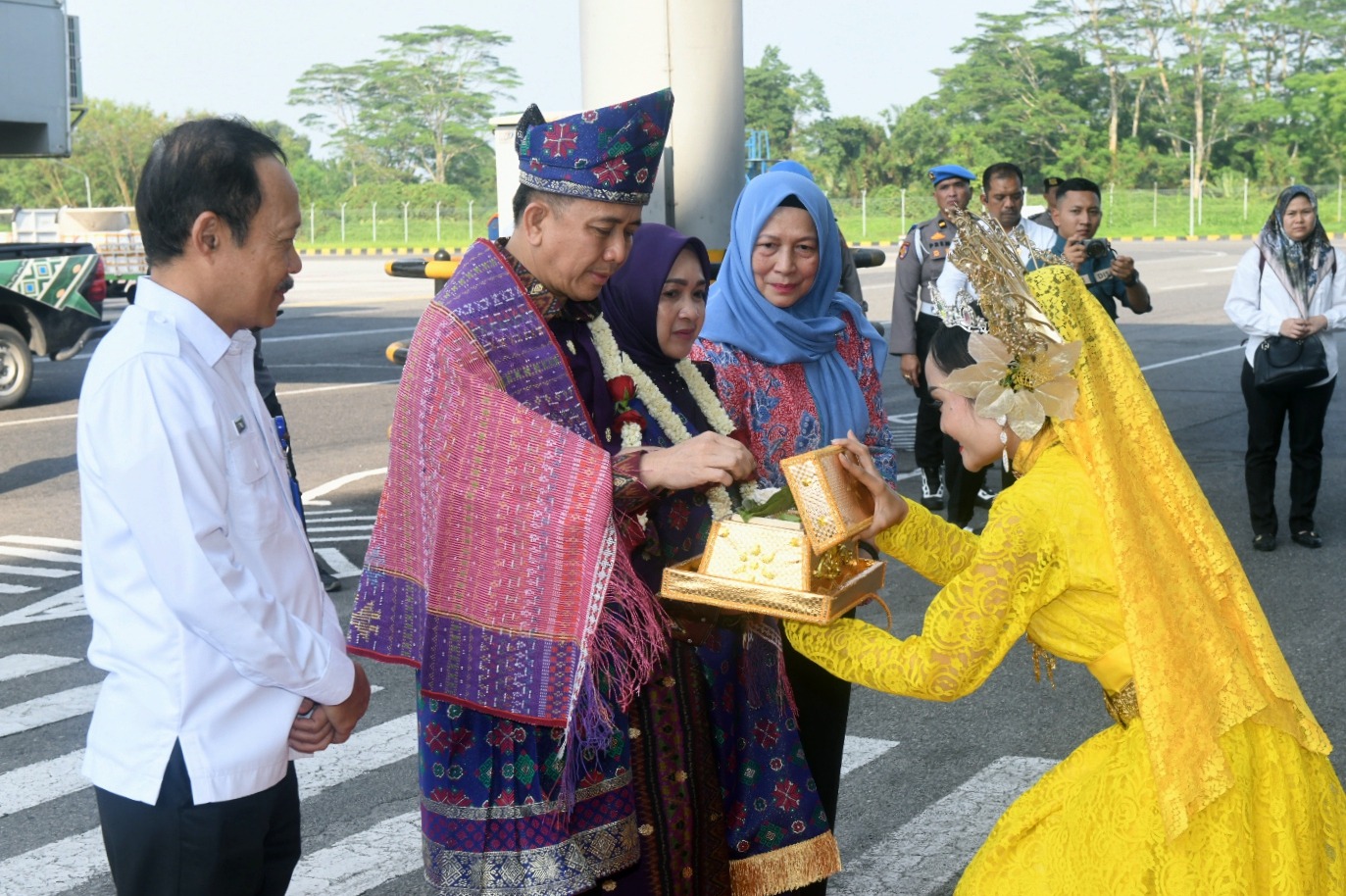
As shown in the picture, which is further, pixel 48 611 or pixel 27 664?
pixel 48 611

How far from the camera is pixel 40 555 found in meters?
8.00

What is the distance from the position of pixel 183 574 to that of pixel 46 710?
3767 millimetres

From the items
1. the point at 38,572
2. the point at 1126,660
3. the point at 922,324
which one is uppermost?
the point at 922,324

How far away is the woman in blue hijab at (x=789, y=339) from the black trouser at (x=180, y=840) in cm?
159

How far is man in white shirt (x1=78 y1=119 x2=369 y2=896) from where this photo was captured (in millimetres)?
2238

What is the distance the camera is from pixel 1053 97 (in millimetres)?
63719

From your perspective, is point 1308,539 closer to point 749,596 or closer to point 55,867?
point 749,596

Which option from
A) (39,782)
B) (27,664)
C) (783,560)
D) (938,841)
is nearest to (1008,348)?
(783,560)

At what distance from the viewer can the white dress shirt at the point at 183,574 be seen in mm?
2230

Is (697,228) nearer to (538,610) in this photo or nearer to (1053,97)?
(538,610)

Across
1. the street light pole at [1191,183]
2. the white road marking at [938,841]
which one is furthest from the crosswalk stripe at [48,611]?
the street light pole at [1191,183]

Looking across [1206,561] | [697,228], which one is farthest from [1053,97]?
[1206,561]

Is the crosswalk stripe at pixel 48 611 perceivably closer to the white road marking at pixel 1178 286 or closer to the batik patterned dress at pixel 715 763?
the batik patterned dress at pixel 715 763

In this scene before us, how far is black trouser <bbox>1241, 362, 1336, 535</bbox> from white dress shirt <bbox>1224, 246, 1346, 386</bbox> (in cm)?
15
